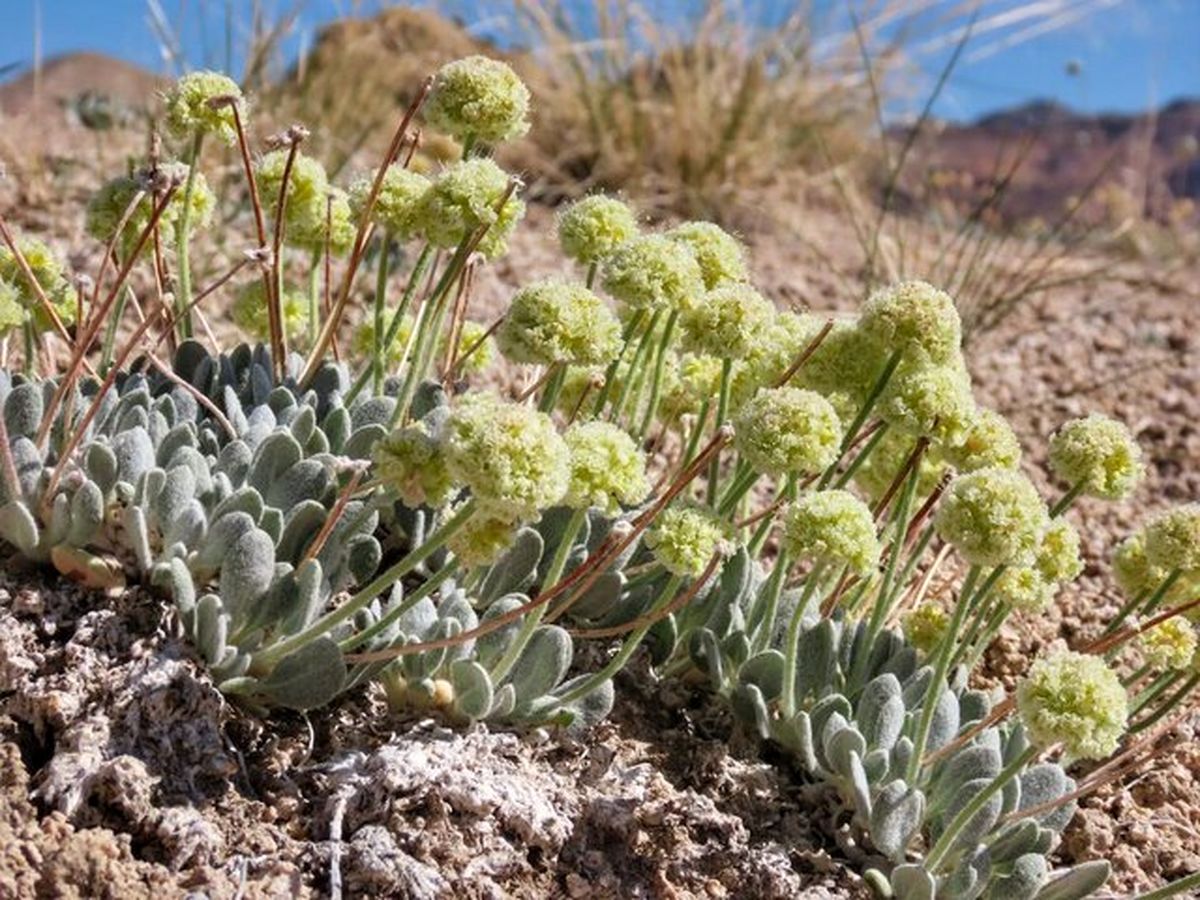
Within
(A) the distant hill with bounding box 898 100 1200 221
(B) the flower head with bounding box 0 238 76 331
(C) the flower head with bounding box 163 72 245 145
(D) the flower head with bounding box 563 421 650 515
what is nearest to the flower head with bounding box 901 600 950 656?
(D) the flower head with bounding box 563 421 650 515

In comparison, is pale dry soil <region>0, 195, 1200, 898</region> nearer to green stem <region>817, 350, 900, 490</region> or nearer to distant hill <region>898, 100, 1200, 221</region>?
green stem <region>817, 350, 900, 490</region>

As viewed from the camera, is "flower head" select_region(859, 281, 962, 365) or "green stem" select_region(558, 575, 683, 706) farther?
"flower head" select_region(859, 281, 962, 365)

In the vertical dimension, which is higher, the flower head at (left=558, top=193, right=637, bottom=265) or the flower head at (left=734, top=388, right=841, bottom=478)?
the flower head at (left=558, top=193, right=637, bottom=265)

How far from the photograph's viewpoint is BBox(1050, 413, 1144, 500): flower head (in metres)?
2.44

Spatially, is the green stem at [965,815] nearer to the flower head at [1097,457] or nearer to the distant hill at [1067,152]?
the flower head at [1097,457]

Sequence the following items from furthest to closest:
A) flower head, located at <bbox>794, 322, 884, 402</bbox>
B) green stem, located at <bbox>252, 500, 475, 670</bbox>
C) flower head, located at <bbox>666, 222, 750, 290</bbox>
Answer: flower head, located at <bbox>666, 222, 750, 290</bbox>
flower head, located at <bbox>794, 322, 884, 402</bbox>
green stem, located at <bbox>252, 500, 475, 670</bbox>

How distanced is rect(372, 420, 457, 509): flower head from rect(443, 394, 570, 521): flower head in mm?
101

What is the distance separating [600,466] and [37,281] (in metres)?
1.25

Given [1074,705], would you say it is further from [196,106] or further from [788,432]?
[196,106]

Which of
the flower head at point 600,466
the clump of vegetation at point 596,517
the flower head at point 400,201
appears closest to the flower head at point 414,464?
the clump of vegetation at point 596,517

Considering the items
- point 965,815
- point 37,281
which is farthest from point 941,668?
point 37,281

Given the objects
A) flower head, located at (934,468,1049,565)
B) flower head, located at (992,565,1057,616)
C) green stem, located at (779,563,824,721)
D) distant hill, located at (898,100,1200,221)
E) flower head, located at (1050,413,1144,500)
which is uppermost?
distant hill, located at (898,100,1200,221)

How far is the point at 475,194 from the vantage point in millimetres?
2449

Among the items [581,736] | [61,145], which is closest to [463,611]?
[581,736]
